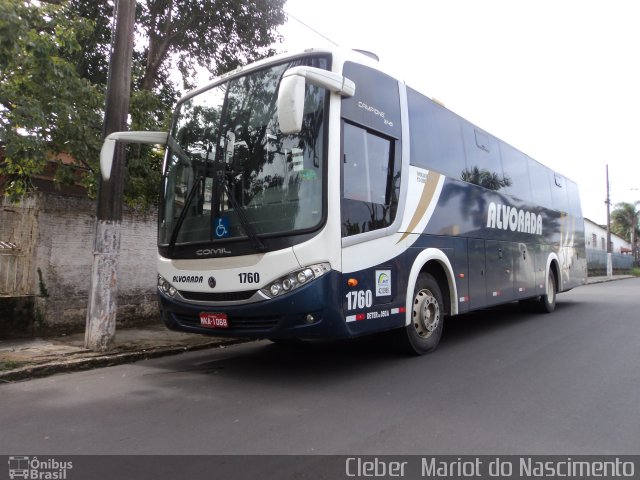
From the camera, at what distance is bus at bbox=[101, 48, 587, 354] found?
4695mm

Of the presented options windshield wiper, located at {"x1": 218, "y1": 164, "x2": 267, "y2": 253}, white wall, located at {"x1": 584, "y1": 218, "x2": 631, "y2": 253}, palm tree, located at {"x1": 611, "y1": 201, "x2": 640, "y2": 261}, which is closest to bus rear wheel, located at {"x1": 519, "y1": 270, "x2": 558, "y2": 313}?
windshield wiper, located at {"x1": 218, "y1": 164, "x2": 267, "y2": 253}

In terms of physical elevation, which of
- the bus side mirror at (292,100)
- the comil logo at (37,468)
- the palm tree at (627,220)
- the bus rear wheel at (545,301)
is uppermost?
the palm tree at (627,220)

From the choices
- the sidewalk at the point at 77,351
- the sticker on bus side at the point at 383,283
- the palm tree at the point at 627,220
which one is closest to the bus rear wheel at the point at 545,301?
the sticker on bus side at the point at 383,283

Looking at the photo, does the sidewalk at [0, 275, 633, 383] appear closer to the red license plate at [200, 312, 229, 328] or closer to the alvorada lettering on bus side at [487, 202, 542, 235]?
the red license plate at [200, 312, 229, 328]

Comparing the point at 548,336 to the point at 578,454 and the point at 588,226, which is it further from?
the point at 588,226

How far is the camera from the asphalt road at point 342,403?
11.4 ft

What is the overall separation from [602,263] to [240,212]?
1614 inches

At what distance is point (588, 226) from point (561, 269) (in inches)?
1752

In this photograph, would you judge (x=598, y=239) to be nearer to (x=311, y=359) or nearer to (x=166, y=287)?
(x=311, y=359)

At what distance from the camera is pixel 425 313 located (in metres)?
6.20

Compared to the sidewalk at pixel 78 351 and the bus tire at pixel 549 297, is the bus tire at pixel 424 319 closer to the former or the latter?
the sidewalk at pixel 78 351

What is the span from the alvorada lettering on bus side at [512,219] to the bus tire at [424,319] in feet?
7.79

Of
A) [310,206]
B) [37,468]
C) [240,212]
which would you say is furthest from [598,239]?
[37,468]

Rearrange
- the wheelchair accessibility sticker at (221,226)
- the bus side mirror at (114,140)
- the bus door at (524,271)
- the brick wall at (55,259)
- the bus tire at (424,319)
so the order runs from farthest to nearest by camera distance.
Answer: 1. the bus door at (524,271)
2. the brick wall at (55,259)
3. the bus tire at (424,319)
4. the bus side mirror at (114,140)
5. the wheelchair accessibility sticker at (221,226)
